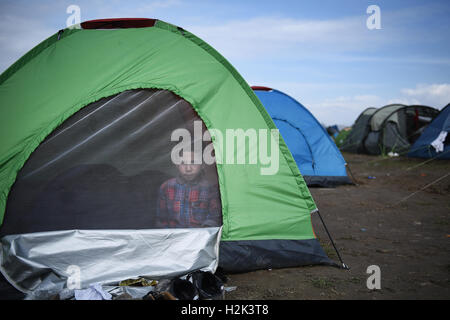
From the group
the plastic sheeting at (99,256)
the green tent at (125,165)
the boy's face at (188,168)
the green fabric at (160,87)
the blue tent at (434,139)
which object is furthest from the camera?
the blue tent at (434,139)

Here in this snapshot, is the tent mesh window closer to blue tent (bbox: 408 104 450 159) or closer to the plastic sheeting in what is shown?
the plastic sheeting

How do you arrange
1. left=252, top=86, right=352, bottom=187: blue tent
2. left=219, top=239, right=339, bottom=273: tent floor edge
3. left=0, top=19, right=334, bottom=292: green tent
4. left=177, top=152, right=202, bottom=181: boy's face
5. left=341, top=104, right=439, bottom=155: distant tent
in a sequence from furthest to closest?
left=341, top=104, right=439, bottom=155: distant tent < left=252, top=86, right=352, bottom=187: blue tent < left=177, top=152, right=202, bottom=181: boy's face < left=219, top=239, right=339, bottom=273: tent floor edge < left=0, top=19, right=334, bottom=292: green tent

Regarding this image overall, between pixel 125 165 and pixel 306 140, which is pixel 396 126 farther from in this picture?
pixel 125 165

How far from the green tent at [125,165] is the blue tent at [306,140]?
204 inches

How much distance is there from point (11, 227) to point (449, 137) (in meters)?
13.8

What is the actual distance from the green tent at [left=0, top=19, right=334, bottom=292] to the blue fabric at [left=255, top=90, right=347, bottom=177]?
5.18 metres

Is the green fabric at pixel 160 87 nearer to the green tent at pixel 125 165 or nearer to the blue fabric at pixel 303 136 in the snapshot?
the green tent at pixel 125 165

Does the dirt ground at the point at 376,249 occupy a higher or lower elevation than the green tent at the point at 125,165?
lower

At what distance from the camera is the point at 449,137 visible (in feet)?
41.1

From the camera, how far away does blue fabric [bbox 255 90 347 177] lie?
8.90 meters

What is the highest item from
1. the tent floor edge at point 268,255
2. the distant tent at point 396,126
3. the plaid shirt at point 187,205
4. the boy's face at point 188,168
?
the distant tent at point 396,126

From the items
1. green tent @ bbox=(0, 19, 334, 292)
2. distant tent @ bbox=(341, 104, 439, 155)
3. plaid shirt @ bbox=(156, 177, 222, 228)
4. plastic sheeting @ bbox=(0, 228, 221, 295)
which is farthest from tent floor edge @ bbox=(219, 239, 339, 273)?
distant tent @ bbox=(341, 104, 439, 155)

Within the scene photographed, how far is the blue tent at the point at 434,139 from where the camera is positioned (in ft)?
41.1

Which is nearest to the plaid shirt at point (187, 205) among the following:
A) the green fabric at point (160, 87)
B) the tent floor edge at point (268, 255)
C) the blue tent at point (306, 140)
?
the green fabric at point (160, 87)
